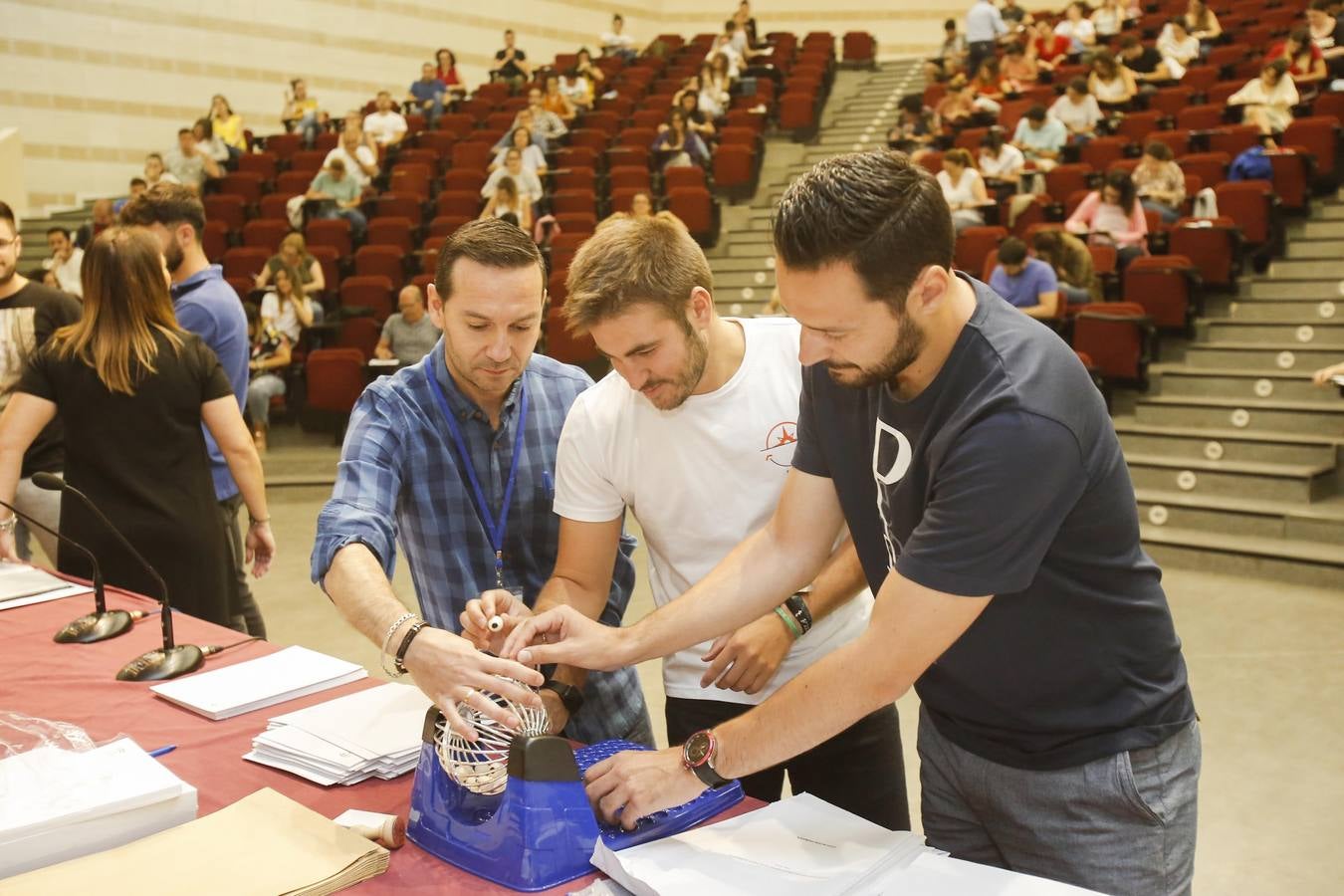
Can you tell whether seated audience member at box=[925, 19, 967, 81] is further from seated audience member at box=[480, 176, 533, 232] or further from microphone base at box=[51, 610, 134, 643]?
microphone base at box=[51, 610, 134, 643]

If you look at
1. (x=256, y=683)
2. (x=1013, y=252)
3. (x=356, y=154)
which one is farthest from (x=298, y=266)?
(x=256, y=683)

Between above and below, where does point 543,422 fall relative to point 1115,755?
above

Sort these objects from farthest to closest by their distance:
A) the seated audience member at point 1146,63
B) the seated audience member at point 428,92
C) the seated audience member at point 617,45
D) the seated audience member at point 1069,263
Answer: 1. the seated audience member at point 617,45
2. the seated audience member at point 428,92
3. the seated audience member at point 1146,63
4. the seated audience member at point 1069,263

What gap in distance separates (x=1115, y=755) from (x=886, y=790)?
0.62 m

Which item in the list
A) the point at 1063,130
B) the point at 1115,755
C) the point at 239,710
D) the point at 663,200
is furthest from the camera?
the point at 663,200

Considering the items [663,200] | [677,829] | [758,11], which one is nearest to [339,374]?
[663,200]

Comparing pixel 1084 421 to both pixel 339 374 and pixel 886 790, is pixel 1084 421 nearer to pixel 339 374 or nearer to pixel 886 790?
pixel 886 790

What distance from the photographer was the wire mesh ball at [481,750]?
1.30m

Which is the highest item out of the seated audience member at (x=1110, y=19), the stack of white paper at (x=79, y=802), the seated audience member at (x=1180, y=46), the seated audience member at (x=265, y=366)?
the seated audience member at (x=1110, y=19)

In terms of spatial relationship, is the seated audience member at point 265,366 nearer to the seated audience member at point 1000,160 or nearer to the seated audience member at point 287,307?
the seated audience member at point 287,307

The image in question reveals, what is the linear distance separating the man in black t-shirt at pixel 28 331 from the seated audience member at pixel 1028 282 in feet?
14.9

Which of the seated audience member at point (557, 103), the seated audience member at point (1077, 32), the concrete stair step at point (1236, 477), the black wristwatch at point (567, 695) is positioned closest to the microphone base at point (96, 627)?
the black wristwatch at point (567, 695)

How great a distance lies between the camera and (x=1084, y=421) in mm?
1213

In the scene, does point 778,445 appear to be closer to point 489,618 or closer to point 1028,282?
point 489,618
